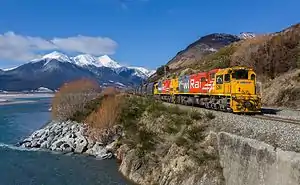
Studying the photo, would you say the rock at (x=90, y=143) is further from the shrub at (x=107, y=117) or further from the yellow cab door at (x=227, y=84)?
the yellow cab door at (x=227, y=84)

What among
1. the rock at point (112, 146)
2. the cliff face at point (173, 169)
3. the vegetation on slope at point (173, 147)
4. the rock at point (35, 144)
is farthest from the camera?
the rock at point (35, 144)

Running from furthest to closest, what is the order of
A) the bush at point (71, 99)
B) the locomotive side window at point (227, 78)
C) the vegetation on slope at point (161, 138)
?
the bush at point (71, 99), the locomotive side window at point (227, 78), the vegetation on slope at point (161, 138)

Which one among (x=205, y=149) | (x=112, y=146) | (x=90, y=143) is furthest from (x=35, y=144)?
(x=205, y=149)

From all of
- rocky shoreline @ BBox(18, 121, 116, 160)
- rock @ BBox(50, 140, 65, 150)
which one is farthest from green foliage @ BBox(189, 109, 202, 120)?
rock @ BBox(50, 140, 65, 150)

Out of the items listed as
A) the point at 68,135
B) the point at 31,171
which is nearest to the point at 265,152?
the point at 31,171

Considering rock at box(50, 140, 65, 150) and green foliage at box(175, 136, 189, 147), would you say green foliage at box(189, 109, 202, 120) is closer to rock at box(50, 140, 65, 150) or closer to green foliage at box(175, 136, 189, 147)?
green foliage at box(175, 136, 189, 147)

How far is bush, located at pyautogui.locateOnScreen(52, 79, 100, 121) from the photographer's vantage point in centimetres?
5928

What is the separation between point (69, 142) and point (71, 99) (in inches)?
628

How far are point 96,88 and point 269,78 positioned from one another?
34.0 meters

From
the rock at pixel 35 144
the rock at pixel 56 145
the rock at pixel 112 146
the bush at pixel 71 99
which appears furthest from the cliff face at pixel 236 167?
the bush at pixel 71 99

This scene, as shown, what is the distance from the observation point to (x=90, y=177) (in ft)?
102

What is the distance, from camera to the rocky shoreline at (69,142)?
136ft

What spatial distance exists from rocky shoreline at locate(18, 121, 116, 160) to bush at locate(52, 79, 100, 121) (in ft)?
14.5

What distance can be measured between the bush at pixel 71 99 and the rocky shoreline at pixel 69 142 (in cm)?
441
